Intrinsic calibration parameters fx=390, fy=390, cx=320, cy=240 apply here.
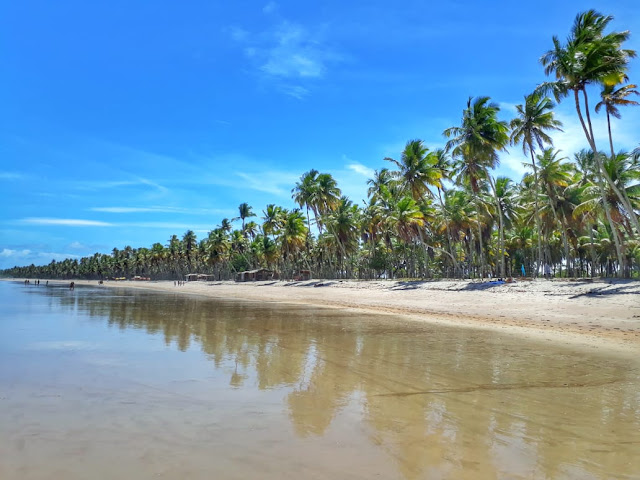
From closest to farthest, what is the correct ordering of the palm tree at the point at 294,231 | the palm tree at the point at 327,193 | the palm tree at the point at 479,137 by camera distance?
the palm tree at the point at 479,137 → the palm tree at the point at 327,193 → the palm tree at the point at 294,231

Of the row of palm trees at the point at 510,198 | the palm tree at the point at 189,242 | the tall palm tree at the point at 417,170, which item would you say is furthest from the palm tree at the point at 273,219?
the palm tree at the point at 189,242

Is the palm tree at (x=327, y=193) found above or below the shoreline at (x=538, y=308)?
above

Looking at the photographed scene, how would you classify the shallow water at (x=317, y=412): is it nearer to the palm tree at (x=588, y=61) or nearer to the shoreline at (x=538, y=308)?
the shoreline at (x=538, y=308)

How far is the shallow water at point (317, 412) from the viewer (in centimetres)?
409

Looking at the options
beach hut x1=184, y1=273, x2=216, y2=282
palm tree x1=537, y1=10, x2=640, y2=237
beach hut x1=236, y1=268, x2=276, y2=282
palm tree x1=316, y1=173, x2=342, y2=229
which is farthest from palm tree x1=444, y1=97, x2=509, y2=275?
beach hut x1=184, y1=273, x2=216, y2=282

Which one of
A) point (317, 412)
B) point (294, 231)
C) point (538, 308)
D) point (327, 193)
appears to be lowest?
point (538, 308)

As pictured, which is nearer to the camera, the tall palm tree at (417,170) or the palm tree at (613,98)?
the palm tree at (613,98)

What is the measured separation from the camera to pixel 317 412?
5.77 meters

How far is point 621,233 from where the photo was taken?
4762cm

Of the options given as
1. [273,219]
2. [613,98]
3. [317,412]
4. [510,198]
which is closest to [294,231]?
[273,219]

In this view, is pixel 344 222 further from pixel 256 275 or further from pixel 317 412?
pixel 317 412

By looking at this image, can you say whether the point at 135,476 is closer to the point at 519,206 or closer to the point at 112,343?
the point at 112,343

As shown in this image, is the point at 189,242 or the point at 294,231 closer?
the point at 294,231

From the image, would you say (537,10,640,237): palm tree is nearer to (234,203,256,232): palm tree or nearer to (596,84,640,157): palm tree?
(596,84,640,157): palm tree
